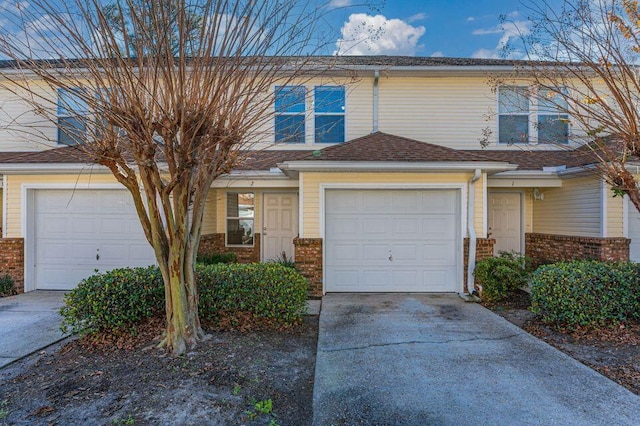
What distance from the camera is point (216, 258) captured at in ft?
29.7

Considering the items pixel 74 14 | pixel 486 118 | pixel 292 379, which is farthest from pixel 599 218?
pixel 74 14

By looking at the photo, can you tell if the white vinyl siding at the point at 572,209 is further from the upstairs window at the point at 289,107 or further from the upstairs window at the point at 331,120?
the upstairs window at the point at 289,107

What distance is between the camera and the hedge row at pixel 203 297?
15.2 ft

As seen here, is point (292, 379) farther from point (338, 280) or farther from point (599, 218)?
point (599, 218)

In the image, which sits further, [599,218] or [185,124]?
[599,218]

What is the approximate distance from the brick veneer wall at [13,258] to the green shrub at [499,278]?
9974 mm

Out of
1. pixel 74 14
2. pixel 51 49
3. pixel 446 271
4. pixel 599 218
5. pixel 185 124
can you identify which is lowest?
pixel 446 271

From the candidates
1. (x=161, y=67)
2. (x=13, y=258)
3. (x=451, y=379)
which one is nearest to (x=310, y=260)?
(x=451, y=379)

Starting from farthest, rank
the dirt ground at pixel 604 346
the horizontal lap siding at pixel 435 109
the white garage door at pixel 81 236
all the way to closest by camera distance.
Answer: the horizontal lap siding at pixel 435 109, the white garage door at pixel 81 236, the dirt ground at pixel 604 346

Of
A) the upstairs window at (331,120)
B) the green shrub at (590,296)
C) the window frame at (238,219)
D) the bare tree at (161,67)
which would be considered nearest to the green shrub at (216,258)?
the window frame at (238,219)

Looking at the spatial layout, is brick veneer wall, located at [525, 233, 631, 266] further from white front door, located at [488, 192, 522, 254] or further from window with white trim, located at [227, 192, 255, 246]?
window with white trim, located at [227, 192, 255, 246]

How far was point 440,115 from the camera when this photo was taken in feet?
31.2

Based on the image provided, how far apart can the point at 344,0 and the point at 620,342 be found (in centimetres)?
570

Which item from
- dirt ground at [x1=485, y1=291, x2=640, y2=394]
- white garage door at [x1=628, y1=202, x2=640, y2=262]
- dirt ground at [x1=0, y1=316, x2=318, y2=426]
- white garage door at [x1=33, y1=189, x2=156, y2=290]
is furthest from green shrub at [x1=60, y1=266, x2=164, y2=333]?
white garage door at [x1=628, y1=202, x2=640, y2=262]
